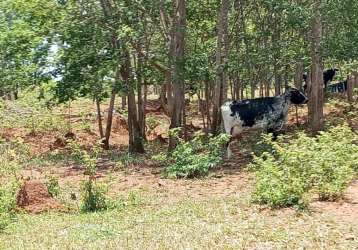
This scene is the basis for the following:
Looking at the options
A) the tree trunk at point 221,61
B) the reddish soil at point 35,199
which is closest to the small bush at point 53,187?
the reddish soil at point 35,199

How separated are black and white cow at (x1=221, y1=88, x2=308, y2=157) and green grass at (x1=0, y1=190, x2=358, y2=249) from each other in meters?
5.04

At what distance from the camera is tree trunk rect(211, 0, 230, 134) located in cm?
1320

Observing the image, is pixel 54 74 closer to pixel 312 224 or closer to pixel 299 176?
pixel 299 176

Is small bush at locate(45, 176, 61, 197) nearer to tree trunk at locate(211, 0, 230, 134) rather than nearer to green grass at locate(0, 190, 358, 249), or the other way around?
green grass at locate(0, 190, 358, 249)

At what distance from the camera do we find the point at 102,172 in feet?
40.7

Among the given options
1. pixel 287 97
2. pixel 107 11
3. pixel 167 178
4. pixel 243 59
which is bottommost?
pixel 167 178

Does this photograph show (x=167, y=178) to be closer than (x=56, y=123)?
Yes

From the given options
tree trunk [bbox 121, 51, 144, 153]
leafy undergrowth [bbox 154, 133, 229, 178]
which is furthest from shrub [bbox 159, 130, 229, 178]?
tree trunk [bbox 121, 51, 144, 153]

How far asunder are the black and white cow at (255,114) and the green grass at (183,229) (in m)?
5.04

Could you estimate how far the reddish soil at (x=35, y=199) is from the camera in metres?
8.92

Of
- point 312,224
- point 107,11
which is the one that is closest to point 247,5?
point 107,11

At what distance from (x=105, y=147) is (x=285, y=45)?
627cm

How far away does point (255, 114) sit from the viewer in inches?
534

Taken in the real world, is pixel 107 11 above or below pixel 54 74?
above
